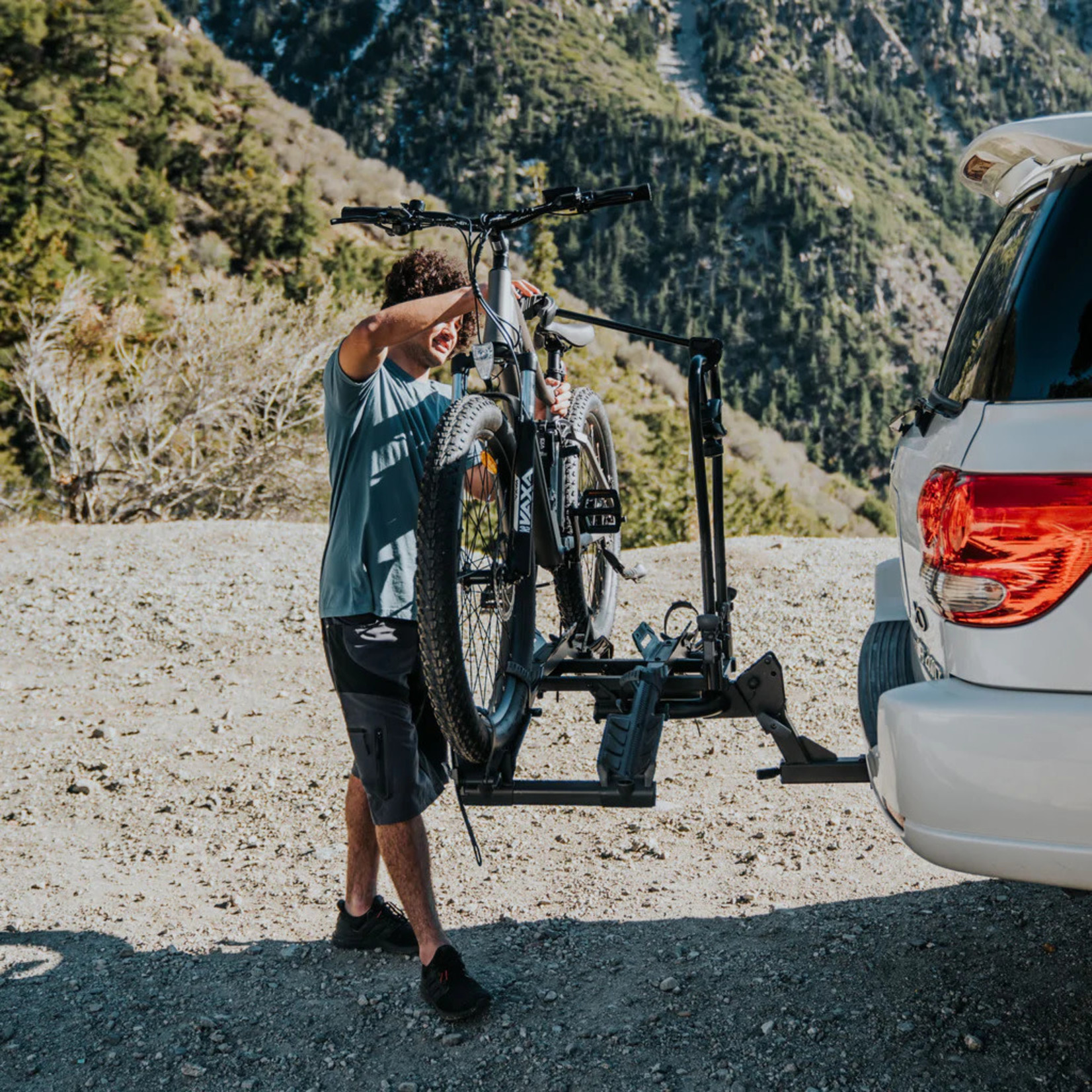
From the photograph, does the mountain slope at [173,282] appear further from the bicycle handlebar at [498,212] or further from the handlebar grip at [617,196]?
the handlebar grip at [617,196]

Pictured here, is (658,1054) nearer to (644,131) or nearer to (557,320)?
(557,320)

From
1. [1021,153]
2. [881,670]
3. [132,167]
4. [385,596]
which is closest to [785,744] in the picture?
[881,670]

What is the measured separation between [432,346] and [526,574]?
78cm

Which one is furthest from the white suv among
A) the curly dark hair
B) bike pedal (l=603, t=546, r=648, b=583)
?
bike pedal (l=603, t=546, r=648, b=583)

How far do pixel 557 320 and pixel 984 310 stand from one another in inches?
81.5

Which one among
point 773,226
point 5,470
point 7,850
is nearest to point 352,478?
point 7,850

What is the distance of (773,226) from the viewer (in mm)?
108188

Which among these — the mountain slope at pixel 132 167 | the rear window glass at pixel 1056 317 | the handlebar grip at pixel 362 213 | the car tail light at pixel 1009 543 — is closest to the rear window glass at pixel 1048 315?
the rear window glass at pixel 1056 317

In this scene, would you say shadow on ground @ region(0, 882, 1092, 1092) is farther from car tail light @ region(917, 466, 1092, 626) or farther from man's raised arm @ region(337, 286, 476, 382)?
man's raised arm @ region(337, 286, 476, 382)

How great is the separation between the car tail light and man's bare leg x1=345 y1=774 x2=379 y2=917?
2.06 metres

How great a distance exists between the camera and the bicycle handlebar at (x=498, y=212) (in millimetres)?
3490

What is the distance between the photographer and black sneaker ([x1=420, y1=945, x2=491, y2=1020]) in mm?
3119

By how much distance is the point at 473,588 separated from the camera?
138 inches

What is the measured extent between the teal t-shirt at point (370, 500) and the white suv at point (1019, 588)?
4.78ft
